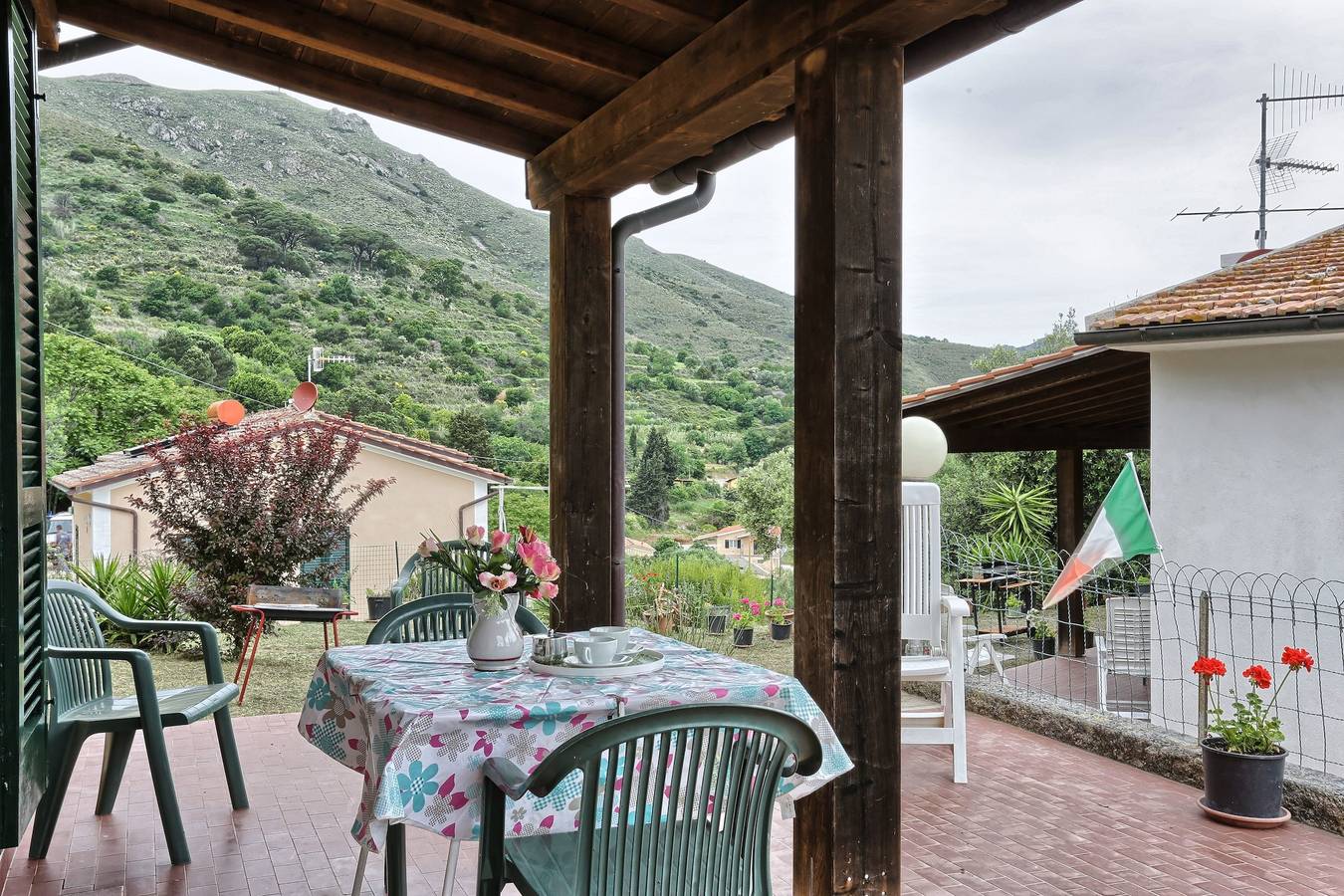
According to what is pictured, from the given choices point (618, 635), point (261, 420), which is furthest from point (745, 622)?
point (618, 635)

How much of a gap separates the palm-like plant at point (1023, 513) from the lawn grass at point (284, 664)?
842 centimetres

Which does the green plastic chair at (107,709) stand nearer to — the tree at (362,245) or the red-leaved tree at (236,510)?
the red-leaved tree at (236,510)

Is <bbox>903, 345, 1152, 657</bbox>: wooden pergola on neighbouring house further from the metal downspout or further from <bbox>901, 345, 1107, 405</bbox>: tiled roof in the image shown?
the metal downspout

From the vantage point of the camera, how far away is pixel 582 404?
4.21 meters

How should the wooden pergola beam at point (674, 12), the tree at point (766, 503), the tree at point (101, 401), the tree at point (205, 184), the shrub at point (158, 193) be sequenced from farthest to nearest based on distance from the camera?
the tree at point (205, 184) → the shrub at point (158, 193) → the tree at point (766, 503) → the tree at point (101, 401) → the wooden pergola beam at point (674, 12)

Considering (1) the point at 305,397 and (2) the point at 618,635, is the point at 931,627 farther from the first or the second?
(1) the point at 305,397

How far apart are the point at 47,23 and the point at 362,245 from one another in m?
24.8

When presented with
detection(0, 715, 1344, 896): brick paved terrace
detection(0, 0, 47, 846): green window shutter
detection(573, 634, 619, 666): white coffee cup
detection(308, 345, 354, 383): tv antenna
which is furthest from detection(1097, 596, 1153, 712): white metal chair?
detection(308, 345, 354, 383): tv antenna

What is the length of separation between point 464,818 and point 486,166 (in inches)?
1481

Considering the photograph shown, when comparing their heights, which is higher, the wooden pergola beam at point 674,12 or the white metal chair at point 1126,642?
the wooden pergola beam at point 674,12

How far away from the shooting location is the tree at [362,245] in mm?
26802

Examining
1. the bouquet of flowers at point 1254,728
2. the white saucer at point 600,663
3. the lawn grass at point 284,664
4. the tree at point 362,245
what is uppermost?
the tree at point 362,245

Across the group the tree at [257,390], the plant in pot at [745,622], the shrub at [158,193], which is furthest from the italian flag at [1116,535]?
the shrub at [158,193]

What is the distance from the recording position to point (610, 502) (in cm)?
431
